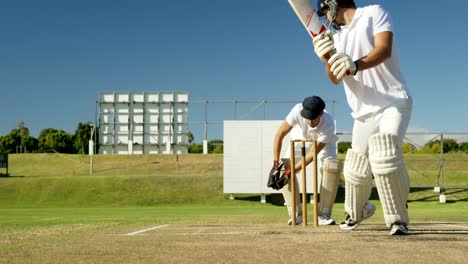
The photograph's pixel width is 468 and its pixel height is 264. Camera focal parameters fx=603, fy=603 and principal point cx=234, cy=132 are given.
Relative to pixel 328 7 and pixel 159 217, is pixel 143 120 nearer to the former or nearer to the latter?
pixel 159 217

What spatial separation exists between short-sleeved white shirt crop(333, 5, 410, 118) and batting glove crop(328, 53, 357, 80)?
2.28 ft

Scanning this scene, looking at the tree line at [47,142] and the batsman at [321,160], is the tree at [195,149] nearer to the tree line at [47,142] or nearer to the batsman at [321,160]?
the tree line at [47,142]

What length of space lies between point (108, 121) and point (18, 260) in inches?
1616

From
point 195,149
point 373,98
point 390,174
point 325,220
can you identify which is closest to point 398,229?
point 390,174

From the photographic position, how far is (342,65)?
16.0ft

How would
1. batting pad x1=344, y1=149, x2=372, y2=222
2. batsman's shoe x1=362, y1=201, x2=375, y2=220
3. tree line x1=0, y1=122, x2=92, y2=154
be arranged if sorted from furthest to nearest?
1. tree line x1=0, y1=122, x2=92, y2=154
2. batsman's shoe x1=362, y1=201, x2=375, y2=220
3. batting pad x1=344, y1=149, x2=372, y2=222

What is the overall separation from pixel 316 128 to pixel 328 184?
797 millimetres

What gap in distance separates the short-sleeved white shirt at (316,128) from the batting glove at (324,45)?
10.6 feet

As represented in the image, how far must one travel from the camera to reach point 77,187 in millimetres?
32500

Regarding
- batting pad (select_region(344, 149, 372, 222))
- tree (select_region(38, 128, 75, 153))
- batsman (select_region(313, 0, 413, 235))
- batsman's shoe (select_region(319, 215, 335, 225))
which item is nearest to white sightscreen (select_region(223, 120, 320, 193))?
batsman's shoe (select_region(319, 215, 335, 225))

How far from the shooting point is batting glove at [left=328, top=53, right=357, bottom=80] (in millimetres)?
4855

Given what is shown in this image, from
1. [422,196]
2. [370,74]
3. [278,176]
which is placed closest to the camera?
[370,74]

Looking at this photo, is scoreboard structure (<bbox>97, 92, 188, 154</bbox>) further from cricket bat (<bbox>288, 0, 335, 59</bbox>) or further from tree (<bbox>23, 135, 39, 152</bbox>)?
tree (<bbox>23, 135, 39, 152</bbox>)

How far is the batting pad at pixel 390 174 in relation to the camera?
5227 mm
